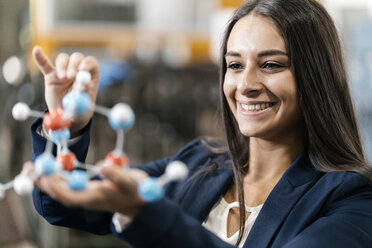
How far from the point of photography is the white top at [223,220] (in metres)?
1.24

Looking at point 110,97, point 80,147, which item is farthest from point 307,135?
point 110,97

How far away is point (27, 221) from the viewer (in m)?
3.34

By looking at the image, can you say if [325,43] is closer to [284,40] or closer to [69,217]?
[284,40]

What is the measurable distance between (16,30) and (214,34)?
2.73 metres

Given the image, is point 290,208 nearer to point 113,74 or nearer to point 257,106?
point 257,106

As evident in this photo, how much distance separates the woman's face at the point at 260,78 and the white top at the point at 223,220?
0.69 ft

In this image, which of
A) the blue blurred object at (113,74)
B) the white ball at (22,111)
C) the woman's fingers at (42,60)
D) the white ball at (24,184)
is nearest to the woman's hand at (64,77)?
the woman's fingers at (42,60)

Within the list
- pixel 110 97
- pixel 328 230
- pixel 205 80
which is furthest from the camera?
pixel 205 80

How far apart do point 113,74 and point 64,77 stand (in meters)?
2.50

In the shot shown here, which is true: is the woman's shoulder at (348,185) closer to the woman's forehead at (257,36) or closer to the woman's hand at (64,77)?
the woman's forehead at (257,36)

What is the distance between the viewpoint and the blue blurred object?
3.40m

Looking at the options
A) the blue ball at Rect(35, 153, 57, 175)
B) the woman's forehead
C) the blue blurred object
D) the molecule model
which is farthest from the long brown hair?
the blue blurred object

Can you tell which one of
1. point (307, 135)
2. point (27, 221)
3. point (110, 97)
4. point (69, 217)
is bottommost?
point (27, 221)

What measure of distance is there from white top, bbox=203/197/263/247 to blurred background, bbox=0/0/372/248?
191 centimetres
